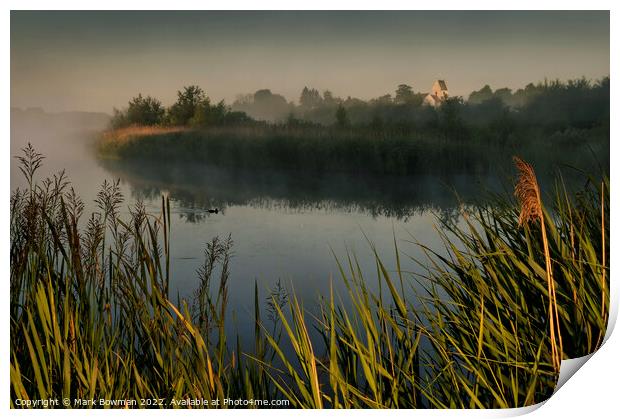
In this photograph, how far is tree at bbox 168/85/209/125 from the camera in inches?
153

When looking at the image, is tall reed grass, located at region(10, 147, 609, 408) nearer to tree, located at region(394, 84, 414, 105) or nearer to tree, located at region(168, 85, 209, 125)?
tree, located at region(168, 85, 209, 125)

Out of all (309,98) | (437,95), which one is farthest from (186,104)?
(437,95)

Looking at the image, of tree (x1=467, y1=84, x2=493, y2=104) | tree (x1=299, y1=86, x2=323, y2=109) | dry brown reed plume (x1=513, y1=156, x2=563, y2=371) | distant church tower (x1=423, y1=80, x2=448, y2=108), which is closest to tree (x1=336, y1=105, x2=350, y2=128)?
tree (x1=299, y1=86, x2=323, y2=109)

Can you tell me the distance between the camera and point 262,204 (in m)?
3.91

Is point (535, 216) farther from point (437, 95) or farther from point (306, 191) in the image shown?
point (306, 191)

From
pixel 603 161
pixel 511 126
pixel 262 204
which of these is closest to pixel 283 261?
pixel 262 204

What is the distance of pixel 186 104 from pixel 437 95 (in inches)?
45.6

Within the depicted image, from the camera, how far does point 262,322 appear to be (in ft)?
12.5

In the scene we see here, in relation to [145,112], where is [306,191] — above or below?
below

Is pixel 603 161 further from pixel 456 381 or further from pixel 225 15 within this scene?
pixel 225 15

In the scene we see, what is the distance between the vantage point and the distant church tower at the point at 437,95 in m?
3.92

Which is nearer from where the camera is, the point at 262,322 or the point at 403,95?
the point at 262,322

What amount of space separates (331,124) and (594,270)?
1381mm

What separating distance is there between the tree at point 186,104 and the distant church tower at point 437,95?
1.02 meters
